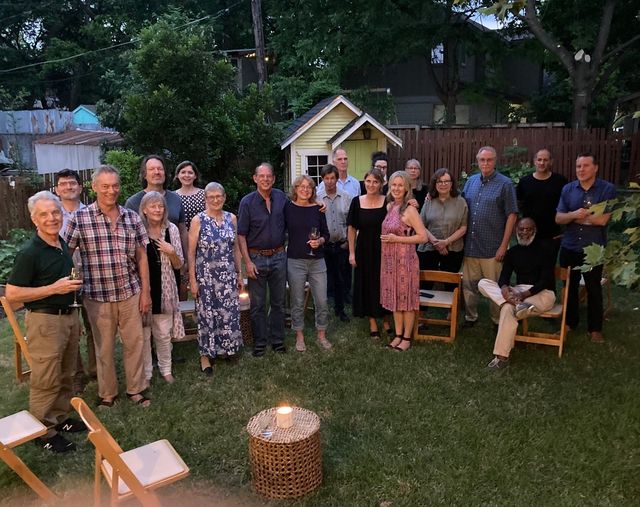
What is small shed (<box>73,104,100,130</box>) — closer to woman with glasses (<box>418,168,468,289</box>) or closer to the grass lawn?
the grass lawn

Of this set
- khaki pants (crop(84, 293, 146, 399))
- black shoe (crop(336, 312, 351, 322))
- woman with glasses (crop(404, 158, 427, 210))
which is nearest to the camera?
khaki pants (crop(84, 293, 146, 399))

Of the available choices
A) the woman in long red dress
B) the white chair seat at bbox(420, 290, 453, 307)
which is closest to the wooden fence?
the white chair seat at bbox(420, 290, 453, 307)

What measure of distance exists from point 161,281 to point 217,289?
21.0 inches

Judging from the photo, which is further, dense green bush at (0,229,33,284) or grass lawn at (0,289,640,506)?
dense green bush at (0,229,33,284)

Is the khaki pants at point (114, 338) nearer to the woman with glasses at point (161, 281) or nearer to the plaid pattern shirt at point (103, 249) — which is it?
the plaid pattern shirt at point (103, 249)

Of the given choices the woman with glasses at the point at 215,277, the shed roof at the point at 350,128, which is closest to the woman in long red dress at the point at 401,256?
the woman with glasses at the point at 215,277

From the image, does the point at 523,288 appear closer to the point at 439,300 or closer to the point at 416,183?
the point at 439,300

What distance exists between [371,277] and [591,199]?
2314 millimetres

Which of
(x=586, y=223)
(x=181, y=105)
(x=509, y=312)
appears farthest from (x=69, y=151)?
(x=586, y=223)

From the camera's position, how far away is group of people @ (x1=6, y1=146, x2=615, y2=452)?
3.91 m

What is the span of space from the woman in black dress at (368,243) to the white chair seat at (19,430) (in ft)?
10.8

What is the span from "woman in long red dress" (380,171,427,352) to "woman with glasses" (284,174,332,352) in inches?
25.1

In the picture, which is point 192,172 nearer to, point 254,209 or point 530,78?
point 254,209

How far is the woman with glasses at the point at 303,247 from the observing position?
525cm
